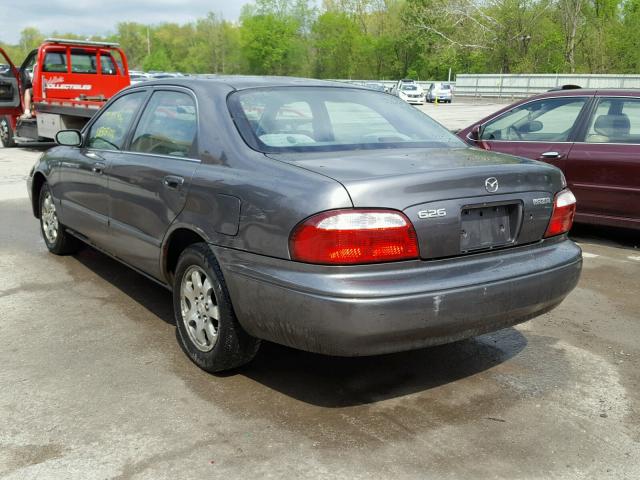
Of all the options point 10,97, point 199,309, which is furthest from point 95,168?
point 10,97

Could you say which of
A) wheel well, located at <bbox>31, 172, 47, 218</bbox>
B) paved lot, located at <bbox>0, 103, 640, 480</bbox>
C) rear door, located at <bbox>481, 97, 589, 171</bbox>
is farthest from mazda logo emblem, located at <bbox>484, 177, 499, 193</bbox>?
wheel well, located at <bbox>31, 172, 47, 218</bbox>

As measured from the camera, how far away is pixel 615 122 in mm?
6805

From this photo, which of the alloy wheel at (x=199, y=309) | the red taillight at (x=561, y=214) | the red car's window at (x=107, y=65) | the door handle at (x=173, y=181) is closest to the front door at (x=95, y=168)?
the door handle at (x=173, y=181)

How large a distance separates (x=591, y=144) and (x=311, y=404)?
4760 mm

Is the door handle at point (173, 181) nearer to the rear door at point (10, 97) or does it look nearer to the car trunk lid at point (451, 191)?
the car trunk lid at point (451, 191)

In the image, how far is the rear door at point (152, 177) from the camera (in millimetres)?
3869

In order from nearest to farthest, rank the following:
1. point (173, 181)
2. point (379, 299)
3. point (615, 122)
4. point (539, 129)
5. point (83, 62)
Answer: point (379, 299) < point (173, 181) < point (615, 122) < point (539, 129) < point (83, 62)

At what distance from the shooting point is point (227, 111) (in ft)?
12.2

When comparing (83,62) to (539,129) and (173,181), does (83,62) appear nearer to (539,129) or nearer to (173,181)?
(539,129)

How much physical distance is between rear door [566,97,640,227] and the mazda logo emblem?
387cm

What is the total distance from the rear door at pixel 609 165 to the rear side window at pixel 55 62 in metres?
11.7

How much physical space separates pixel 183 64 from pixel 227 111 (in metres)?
116

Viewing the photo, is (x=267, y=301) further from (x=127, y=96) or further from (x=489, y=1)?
(x=489, y=1)

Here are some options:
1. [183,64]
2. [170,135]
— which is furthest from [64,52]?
[183,64]
